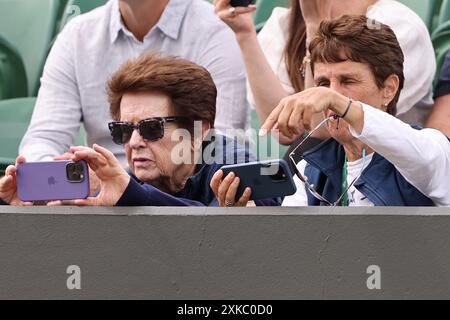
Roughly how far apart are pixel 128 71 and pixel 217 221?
2.73ft

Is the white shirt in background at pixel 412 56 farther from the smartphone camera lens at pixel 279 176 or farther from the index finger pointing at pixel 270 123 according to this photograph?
the index finger pointing at pixel 270 123

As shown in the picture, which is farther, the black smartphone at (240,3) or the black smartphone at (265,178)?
the black smartphone at (240,3)

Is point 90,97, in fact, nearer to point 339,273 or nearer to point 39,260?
point 39,260

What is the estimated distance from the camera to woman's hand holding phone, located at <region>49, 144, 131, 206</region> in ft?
10.6

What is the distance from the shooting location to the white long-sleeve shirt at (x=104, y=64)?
436cm

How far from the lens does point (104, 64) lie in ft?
14.6

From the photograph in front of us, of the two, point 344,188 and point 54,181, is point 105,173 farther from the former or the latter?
point 344,188

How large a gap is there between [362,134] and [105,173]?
69cm

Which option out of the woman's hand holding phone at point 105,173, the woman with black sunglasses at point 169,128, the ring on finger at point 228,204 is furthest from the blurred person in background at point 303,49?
the woman's hand holding phone at point 105,173

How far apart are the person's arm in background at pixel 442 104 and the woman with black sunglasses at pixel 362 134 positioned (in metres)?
0.41

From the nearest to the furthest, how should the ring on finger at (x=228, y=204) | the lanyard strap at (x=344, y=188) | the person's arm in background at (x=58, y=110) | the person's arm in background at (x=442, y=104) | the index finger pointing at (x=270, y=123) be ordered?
the index finger pointing at (x=270, y=123) → the ring on finger at (x=228, y=204) → the lanyard strap at (x=344, y=188) → the person's arm in background at (x=442, y=104) → the person's arm in background at (x=58, y=110)

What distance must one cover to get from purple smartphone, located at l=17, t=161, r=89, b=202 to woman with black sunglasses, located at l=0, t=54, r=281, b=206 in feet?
0.68

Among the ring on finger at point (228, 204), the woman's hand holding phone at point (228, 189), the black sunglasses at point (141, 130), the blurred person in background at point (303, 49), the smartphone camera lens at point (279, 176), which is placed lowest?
the ring on finger at point (228, 204)

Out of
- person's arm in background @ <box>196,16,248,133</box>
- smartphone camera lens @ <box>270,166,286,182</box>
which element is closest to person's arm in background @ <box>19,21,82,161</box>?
person's arm in background @ <box>196,16,248,133</box>
